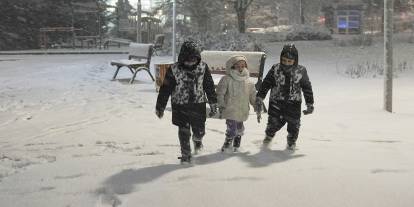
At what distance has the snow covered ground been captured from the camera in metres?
4.47

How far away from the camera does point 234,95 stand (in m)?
5.96

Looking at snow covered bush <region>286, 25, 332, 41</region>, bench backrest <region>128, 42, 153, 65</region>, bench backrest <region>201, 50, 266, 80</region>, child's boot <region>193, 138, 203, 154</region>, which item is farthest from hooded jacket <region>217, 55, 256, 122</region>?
snow covered bush <region>286, 25, 332, 41</region>

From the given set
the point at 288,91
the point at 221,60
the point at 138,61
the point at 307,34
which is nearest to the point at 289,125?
the point at 288,91

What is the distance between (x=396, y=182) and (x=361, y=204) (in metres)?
0.72

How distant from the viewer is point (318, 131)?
7777 millimetres

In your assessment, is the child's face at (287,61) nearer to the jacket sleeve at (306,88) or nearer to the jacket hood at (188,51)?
the jacket sleeve at (306,88)

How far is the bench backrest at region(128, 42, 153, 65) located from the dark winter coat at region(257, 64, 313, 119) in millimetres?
7914

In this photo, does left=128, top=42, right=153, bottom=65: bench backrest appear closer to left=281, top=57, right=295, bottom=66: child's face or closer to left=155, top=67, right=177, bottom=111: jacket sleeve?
left=281, top=57, right=295, bottom=66: child's face

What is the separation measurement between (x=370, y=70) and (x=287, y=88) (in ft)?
33.3

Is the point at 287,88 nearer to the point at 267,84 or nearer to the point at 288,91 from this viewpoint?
the point at 288,91

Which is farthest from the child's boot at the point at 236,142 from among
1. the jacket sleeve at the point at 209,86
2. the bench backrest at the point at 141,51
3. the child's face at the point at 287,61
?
the bench backrest at the point at 141,51

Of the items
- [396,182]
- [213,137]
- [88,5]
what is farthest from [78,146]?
[88,5]

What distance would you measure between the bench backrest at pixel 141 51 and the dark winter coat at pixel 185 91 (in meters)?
8.29

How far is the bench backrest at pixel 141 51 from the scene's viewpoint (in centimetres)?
1390
